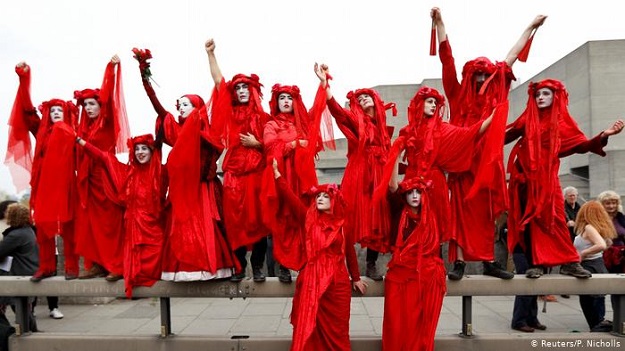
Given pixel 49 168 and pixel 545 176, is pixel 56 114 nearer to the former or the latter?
pixel 49 168

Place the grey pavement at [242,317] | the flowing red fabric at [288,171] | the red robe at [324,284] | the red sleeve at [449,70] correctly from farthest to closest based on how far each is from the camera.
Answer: the grey pavement at [242,317]
the red sleeve at [449,70]
the flowing red fabric at [288,171]
the red robe at [324,284]

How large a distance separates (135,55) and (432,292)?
128 inches

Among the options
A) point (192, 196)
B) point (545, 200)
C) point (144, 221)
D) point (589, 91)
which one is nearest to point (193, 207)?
point (192, 196)

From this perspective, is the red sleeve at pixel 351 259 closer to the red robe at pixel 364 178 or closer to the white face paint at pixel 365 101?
the red robe at pixel 364 178

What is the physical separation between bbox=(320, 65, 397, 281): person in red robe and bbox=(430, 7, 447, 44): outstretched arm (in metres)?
0.82

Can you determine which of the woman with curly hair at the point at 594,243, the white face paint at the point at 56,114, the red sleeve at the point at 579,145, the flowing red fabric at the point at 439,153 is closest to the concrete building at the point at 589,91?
the woman with curly hair at the point at 594,243

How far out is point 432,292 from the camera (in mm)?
3551

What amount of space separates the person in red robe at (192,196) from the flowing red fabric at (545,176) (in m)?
2.71

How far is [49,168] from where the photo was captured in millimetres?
3998

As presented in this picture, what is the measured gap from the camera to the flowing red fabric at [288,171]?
12.2ft

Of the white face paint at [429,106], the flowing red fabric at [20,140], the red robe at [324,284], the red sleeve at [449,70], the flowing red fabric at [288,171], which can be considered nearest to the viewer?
the red robe at [324,284]

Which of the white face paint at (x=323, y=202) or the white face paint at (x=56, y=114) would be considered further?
the white face paint at (x=56, y=114)

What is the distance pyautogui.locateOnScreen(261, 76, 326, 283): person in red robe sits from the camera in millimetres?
3719

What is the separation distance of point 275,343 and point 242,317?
274 centimetres
